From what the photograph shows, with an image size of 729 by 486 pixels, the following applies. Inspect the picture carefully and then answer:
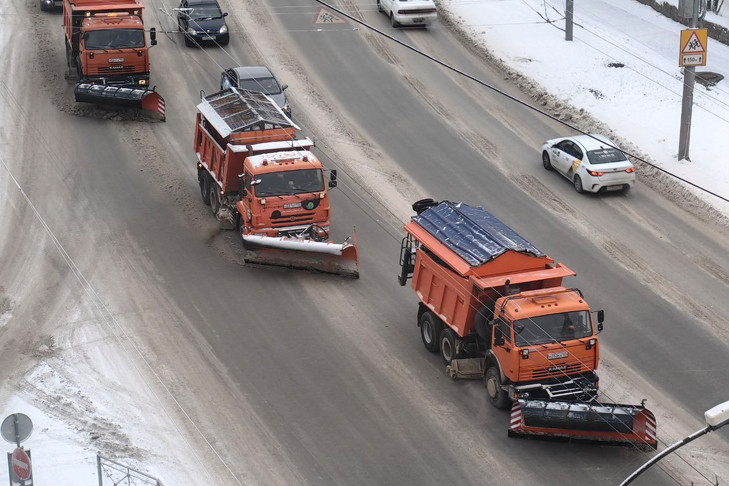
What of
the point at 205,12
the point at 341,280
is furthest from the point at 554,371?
the point at 205,12

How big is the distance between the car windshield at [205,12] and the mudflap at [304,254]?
738 inches

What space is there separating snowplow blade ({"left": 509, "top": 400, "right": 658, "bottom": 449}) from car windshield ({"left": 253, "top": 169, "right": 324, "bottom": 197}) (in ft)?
30.0

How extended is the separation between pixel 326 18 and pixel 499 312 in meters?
28.8

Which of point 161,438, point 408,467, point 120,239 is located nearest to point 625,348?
point 408,467

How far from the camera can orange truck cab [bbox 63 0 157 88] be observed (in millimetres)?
35406

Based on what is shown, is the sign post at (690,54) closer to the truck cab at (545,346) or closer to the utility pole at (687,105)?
the utility pole at (687,105)

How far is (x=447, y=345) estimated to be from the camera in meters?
21.4

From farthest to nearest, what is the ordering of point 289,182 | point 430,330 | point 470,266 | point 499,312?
point 289,182 → point 430,330 → point 470,266 → point 499,312

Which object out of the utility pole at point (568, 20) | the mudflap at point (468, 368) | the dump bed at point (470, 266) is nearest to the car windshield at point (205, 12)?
the utility pole at point (568, 20)

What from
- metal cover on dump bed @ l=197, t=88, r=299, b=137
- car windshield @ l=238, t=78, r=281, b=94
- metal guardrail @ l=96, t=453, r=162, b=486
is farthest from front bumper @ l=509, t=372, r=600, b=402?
car windshield @ l=238, t=78, r=281, b=94

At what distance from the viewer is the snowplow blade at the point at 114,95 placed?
3494cm

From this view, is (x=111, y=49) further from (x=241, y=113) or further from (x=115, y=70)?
(x=241, y=113)

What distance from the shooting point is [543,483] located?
17.9 metres

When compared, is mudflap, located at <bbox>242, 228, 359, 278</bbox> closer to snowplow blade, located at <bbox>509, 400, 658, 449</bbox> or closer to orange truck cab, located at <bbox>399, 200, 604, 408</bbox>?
orange truck cab, located at <bbox>399, 200, 604, 408</bbox>
